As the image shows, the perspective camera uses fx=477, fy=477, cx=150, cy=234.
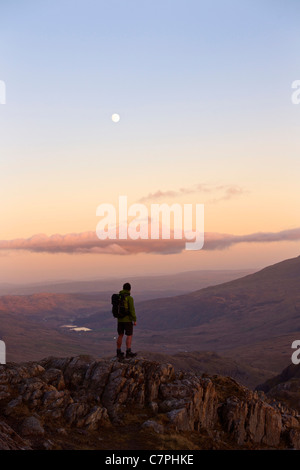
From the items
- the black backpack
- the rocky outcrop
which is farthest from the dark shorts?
the rocky outcrop

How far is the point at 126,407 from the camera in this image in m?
23.4

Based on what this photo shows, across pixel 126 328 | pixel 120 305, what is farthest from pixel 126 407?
pixel 120 305

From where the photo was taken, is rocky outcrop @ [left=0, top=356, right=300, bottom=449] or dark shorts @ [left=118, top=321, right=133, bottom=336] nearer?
rocky outcrop @ [left=0, top=356, right=300, bottom=449]

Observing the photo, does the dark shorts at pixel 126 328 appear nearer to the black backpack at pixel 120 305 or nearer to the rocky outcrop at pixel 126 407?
the black backpack at pixel 120 305

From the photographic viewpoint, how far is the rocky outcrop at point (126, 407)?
2098cm

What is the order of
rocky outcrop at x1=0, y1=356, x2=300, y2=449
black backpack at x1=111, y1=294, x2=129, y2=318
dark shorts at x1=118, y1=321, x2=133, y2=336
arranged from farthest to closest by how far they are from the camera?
dark shorts at x1=118, y1=321, x2=133, y2=336 < black backpack at x1=111, y1=294, x2=129, y2=318 < rocky outcrop at x1=0, y1=356, x2=300, y2=449

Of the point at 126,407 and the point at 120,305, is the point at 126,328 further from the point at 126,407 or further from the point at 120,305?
the point at 126,407

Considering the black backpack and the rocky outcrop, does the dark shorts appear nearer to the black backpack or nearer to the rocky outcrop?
the black backpack

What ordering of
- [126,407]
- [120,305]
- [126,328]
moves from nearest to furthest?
[126,407]
[120,305]
[126,328]

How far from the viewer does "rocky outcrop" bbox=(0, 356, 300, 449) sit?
2098 cm

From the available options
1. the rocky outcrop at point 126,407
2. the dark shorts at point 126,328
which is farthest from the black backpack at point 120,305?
the rocky outcrop at point 126,407
